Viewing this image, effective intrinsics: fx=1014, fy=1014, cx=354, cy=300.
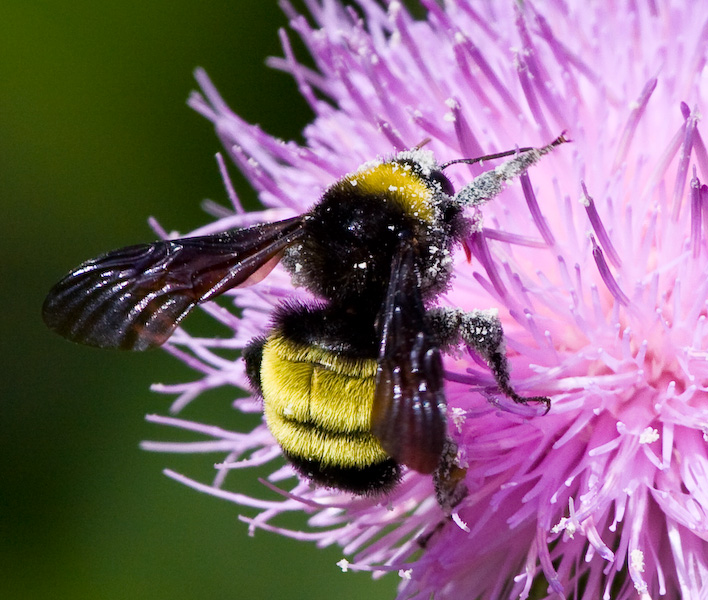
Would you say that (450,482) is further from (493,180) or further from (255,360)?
(493,180)

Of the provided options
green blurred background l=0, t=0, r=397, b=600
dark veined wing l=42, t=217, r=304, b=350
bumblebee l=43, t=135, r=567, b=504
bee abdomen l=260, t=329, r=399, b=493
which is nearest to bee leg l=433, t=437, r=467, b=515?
bumblebee l=43, t=135, r=567, b=504

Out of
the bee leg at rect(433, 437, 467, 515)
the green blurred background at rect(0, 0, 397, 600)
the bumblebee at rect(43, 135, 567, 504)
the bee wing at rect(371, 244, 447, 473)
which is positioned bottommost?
the bee leg at rect(433, 437, 467, 515)

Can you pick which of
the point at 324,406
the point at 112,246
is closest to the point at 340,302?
A: the point at 324,406

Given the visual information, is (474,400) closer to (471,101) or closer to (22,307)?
(471,101)

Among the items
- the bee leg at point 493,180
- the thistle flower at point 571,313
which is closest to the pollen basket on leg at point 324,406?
the thistle flower at point 571,313

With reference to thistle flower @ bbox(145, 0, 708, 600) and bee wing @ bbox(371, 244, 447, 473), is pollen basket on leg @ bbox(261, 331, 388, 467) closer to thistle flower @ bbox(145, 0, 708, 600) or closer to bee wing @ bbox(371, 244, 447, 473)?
bee wing @ bbox(371, 244, 447, 473)

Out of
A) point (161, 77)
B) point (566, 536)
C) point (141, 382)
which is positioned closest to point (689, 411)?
point (566, 536)

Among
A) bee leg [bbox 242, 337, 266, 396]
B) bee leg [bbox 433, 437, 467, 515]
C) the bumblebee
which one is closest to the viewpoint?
the bumblebee
